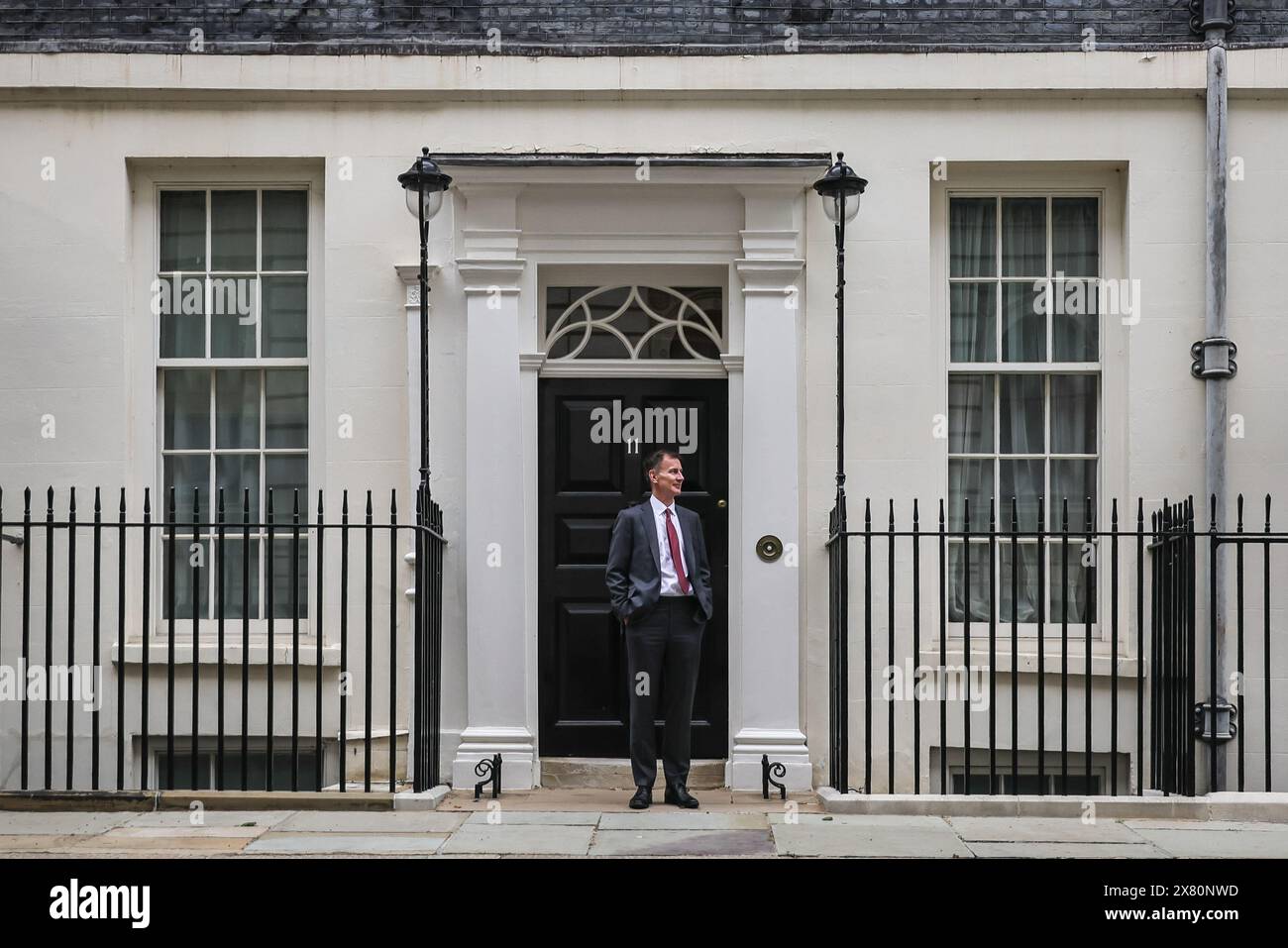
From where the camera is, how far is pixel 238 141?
9.44 metres

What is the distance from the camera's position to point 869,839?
Answer: 7273mm

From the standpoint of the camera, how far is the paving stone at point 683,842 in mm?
7043

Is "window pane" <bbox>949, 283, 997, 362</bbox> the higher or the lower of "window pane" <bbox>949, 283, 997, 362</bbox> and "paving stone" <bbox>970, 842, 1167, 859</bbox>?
the higher

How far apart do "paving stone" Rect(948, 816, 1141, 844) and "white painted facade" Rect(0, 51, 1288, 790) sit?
1.57 metres

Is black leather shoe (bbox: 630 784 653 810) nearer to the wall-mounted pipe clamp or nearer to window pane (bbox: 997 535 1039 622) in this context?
window pane (bbox: 997 535 1039 622)

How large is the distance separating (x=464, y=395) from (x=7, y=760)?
136 inches

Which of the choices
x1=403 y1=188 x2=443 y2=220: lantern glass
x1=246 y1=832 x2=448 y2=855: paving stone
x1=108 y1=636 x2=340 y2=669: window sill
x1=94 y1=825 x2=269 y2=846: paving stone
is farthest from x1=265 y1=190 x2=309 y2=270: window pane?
x1=246 y1=832 x2=448 y2=855: paving stone

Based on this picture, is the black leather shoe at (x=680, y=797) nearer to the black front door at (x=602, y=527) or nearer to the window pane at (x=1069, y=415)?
the black front door at (x=602, y=527)

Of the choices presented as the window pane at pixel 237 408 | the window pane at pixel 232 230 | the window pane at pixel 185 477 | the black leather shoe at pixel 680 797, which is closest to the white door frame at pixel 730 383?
the black leather shoe at pixel 680 797

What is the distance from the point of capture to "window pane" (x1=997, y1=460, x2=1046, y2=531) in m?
9.59

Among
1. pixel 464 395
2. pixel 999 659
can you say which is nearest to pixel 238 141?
pixel 464 395

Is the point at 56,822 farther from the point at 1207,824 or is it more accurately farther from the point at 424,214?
the point at 1207,824

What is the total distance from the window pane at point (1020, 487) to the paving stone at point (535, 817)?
3245mm

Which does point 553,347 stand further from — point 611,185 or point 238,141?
point 238,141
